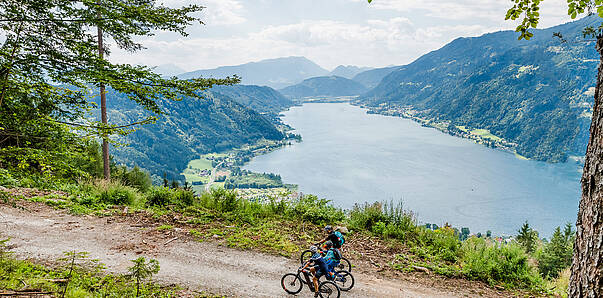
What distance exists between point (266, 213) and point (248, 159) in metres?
133

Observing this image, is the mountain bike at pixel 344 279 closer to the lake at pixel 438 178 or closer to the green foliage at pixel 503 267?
the green foliage at pixel 503 267

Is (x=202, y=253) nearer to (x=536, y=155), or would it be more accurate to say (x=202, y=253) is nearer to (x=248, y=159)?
(x=248, y=159)

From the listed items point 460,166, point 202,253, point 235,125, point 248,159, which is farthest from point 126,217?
point 235,125

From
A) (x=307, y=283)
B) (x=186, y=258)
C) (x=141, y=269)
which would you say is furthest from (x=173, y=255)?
(x=141, y=269)

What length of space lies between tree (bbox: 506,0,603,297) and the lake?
155 feet

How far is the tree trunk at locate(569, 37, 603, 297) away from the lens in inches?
80.3

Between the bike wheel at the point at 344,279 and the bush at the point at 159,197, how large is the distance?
601 centimetres

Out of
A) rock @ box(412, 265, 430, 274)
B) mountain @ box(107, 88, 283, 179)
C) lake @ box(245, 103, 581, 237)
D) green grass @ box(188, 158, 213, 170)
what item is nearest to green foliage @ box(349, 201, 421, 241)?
rock @ box(412, 265, 430, 274)

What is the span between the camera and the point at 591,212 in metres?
2.10

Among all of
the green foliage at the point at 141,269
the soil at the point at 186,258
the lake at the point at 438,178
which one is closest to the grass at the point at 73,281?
the soil at the point at 186,258

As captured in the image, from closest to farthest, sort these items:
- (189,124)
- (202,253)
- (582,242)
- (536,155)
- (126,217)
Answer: (582,242)
(202,253)
(126,217)
(536,155)
(189,124)

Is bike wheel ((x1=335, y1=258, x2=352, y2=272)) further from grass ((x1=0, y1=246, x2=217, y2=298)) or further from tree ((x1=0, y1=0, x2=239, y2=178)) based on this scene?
tree ((x1=0, y1=0, x2=239, y2=178))

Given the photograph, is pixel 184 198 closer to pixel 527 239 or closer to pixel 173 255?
pixel 173 255

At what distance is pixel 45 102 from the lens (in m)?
5.34
